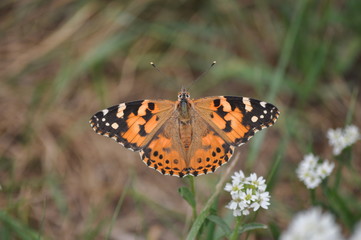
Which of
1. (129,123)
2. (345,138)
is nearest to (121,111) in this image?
(129,123)

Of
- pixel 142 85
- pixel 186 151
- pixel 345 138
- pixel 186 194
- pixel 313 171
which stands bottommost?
pixel 186 194

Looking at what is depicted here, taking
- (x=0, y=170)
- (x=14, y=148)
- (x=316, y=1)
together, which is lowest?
(x=0, y=170)

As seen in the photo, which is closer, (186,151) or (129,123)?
(186,151)

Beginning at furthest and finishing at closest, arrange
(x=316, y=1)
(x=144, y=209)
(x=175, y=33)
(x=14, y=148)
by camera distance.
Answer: (x=175, y=33)
(x=316, y=1)
(x=14, y=148)
(x=144, y=209)

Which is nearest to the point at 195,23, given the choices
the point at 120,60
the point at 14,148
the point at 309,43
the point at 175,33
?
the point at 175,33

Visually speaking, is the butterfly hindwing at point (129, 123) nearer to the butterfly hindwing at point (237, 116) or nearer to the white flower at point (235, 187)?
the butterfly hindwing at point (237, 116)

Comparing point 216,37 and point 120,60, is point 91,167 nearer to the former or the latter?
point 120,60

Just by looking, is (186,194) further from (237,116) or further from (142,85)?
(142,85)
